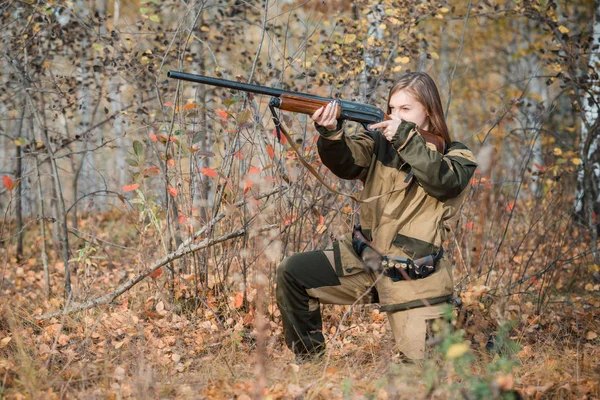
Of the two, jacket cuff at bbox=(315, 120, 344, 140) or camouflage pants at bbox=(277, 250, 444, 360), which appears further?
camouflage pants at bbox=(277, 250, 444, 360)

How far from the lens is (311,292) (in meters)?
3.72

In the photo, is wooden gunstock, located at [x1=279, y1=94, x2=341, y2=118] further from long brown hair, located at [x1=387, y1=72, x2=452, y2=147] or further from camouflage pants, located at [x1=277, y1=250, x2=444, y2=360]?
camouflage pants, located at [x1=277, y1=250, x2=444, y2=360]

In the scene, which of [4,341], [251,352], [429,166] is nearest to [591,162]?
[429,166]

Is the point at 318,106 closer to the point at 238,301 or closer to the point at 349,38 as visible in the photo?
the point at 238,301

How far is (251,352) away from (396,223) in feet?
4.18

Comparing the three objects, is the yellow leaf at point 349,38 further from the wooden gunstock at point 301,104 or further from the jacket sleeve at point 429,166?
the jacket sleeve at point 429,166

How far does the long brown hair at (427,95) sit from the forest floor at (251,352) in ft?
3.44

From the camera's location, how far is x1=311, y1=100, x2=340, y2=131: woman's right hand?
3508 mm

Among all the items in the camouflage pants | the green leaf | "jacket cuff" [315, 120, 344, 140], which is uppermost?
"jacket cuff" [315, 120, 344, 140]

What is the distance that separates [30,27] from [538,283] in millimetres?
4797

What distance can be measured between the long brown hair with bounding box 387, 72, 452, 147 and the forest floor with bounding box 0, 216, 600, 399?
3.44 feet

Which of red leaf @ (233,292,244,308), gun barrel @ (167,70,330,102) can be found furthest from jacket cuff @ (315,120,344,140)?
red leaf @ (233,292,244,308)

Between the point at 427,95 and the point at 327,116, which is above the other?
the point at 427,95

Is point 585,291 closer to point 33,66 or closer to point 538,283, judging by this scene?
point 538,283
